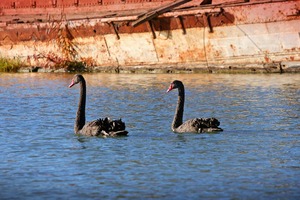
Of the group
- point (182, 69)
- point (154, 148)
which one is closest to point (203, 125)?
point (154, 148)

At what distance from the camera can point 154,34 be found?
3139 centimetres

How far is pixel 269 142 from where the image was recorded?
48.2ft

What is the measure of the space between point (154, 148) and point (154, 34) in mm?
17415

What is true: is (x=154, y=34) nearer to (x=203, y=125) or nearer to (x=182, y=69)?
(x=182, y=69)

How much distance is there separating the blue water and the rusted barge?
4.29m

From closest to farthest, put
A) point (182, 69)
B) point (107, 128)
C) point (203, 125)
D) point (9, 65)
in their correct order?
point (107, 128)
point (203, 125)
point (182, 69)
point (9, 65)

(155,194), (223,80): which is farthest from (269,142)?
(223,80)

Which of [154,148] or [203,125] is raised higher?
[203,125]

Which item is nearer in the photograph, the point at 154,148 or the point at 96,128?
the point at 154,148

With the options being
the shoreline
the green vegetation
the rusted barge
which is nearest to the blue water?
the shoreline

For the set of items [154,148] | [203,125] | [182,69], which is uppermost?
[182,69]

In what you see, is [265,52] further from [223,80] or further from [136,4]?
[136,4]

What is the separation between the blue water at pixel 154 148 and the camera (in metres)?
11.2

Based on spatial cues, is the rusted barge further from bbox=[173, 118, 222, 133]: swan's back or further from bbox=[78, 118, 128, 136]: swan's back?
bbox=[78, 118, 128, 136]: swan's back
